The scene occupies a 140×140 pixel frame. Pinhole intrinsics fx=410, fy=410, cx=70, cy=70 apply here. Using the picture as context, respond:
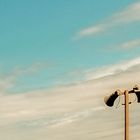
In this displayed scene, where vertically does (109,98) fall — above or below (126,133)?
above

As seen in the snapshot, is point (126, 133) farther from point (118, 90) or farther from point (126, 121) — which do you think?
point (118, 90)

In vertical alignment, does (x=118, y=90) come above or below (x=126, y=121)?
above

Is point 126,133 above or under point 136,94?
under

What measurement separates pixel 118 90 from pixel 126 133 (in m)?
2.08

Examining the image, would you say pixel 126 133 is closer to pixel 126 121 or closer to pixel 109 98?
pixel 126 121

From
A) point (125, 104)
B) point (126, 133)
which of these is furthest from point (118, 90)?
point (126, 133)

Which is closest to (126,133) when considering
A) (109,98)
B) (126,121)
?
(126,121)

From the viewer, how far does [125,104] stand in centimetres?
1928

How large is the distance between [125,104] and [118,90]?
2.59 feet

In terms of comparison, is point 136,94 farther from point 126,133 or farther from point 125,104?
point 126,133

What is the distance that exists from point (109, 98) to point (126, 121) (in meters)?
1.36

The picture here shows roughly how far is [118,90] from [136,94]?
2.90ft

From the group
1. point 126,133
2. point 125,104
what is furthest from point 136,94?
point 126,133

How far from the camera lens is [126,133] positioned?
63.2 feet
